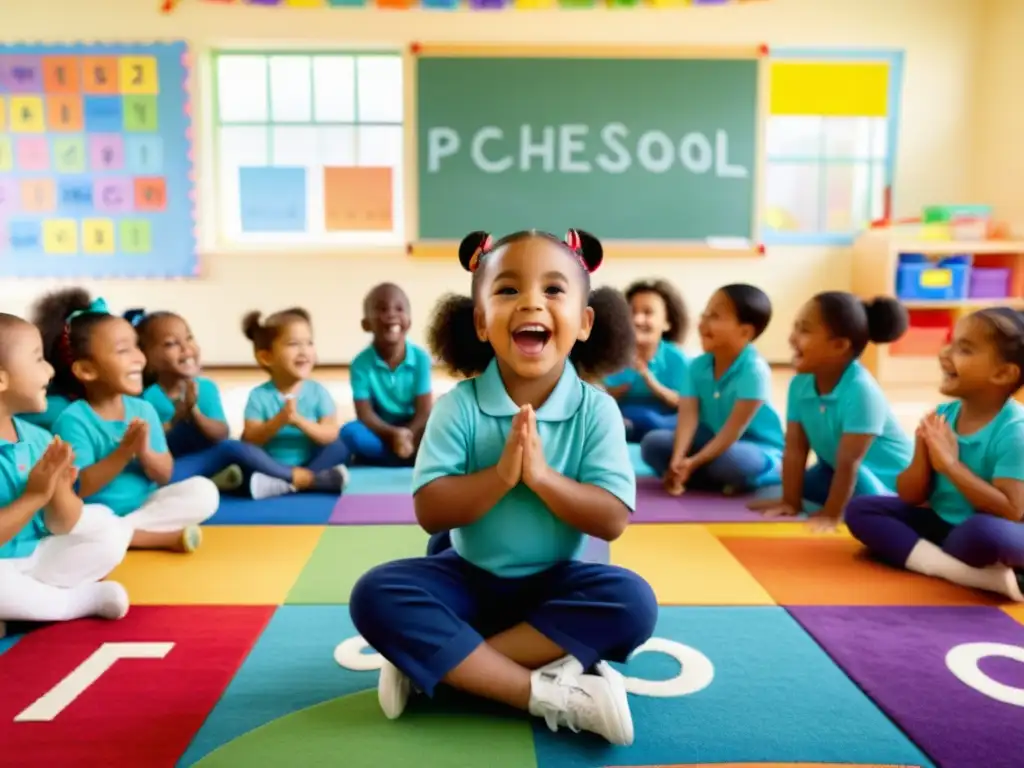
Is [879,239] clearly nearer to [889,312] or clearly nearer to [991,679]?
[889,312]

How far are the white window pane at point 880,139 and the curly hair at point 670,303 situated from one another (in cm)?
322

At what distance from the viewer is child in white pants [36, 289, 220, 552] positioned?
223cm

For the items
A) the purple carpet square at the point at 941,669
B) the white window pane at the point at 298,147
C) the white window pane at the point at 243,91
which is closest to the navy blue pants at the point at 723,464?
the purple carpet square at the point at 941,669

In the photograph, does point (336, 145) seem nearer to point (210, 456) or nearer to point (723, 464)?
point (210, 456)

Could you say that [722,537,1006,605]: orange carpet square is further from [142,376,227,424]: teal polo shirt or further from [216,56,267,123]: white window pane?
[216,56,267,123]: white window pane

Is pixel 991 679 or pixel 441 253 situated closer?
pixel 991 679

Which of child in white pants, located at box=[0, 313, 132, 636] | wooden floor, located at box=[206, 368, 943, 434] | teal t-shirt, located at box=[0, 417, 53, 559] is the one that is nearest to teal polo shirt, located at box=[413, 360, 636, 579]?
child in white pants, located at box=[0, 313, 132, 636]

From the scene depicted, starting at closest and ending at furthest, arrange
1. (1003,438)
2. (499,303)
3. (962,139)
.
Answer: (499,303)
(1003,438)
(962,139)

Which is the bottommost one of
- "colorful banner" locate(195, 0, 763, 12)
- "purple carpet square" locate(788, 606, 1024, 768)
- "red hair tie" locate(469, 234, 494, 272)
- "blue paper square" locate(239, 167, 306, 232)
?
"purple carpet square" locate(788, 606, 1024, 768)

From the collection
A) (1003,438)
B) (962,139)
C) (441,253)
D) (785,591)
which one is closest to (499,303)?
(785,591)

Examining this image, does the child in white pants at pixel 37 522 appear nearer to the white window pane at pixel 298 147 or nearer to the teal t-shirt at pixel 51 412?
the teal t-shirt at pixel 51 412

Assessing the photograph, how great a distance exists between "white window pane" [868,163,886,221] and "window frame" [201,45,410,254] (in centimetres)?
313

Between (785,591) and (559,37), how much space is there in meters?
4.71

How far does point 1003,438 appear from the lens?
2.05m
